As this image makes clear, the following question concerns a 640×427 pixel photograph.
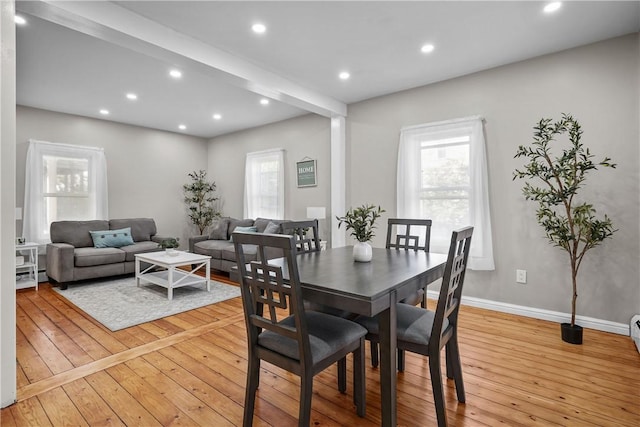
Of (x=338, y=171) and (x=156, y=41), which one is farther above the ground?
(x=156, y=41)

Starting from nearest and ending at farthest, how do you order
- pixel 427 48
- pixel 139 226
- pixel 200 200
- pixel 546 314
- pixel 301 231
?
pixel 301 231 < pixel 427 48 < pixel 546 314 < pixel 139 226 < pixel 200 200

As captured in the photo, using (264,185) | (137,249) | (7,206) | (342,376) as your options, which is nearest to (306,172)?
(264,185)

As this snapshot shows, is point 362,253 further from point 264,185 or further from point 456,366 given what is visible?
point 264,185

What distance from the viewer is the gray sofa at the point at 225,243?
512 centimetres

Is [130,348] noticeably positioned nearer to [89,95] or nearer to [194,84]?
[194,84]

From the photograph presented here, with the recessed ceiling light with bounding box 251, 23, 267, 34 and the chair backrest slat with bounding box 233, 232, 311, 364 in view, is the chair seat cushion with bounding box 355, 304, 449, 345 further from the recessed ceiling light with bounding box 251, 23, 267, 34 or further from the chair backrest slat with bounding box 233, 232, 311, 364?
the recessed ceiling light with bounding box 251, 23, 267, 34

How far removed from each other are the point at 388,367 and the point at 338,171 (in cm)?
350

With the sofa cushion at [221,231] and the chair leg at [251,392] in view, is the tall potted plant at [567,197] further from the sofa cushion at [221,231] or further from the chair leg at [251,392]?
the sofa cushion at [221,231]

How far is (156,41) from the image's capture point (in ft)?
8.89

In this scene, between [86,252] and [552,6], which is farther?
[86,252]

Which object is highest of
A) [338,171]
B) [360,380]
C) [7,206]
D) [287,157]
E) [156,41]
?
[156,41]

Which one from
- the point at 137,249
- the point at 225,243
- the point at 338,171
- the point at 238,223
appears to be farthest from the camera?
the point at 238,223

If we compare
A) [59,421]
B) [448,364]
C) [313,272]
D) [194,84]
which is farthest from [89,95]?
[448,364]

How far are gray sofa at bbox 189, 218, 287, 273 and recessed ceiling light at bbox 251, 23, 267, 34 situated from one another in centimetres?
262
